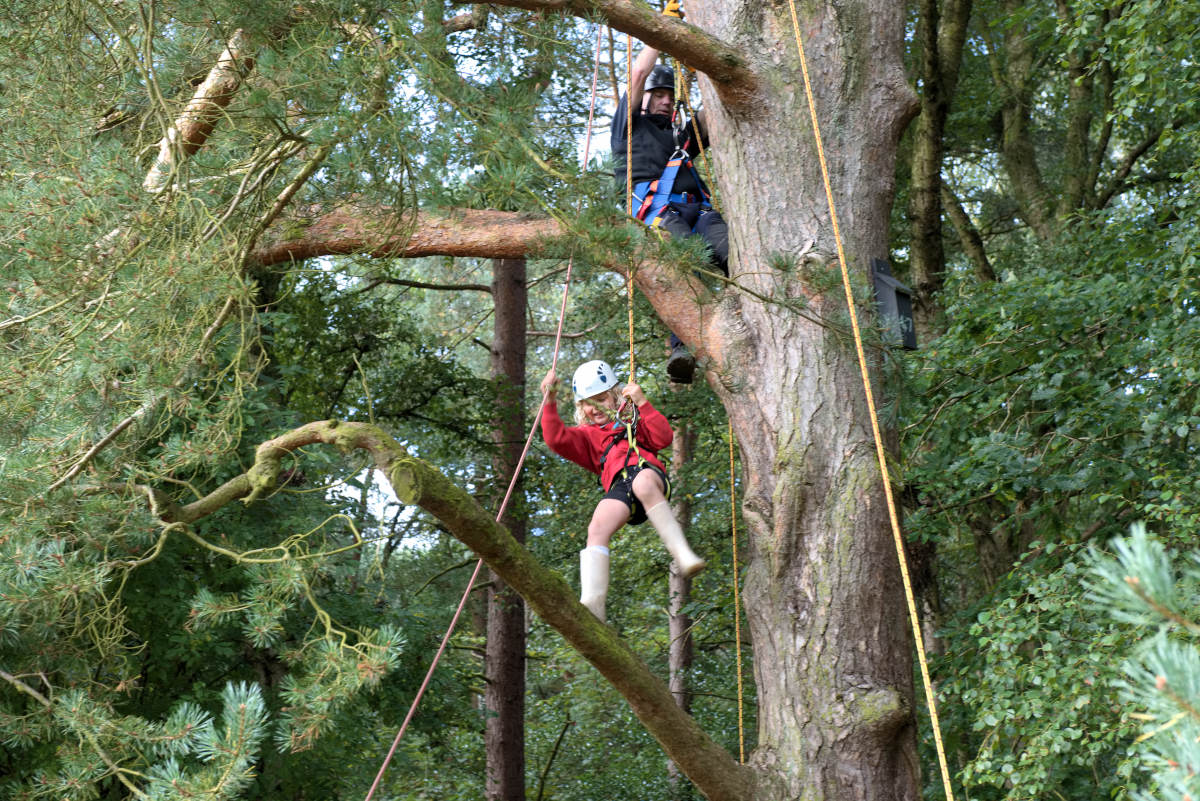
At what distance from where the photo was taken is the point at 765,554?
4.02 metres

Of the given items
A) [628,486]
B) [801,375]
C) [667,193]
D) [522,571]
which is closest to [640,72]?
[667,193]

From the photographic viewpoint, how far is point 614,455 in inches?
182

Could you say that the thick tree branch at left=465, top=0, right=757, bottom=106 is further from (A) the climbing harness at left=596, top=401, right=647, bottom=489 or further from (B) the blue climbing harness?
(A) the climbing harness at left=596, top=401, right=647, bottom=489

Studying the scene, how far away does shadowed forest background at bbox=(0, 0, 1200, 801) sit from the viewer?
372 centimetres

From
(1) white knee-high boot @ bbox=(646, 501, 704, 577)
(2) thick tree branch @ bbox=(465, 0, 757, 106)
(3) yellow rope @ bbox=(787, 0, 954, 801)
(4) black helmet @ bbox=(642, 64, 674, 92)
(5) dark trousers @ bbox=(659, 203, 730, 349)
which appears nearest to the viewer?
(3) yellow rope @ bbox=(787, 0, 954, 801)

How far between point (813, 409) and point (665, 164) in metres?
1.65

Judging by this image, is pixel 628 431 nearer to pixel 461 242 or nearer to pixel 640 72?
pixel 461 242

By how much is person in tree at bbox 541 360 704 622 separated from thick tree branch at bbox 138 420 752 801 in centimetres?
85

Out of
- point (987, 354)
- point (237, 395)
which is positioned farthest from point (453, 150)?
point (987, 354)

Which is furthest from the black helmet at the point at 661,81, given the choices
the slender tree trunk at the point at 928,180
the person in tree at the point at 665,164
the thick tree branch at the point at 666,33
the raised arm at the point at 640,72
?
the slender tree trunk at the point at 928,180

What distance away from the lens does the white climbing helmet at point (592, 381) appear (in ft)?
15.1

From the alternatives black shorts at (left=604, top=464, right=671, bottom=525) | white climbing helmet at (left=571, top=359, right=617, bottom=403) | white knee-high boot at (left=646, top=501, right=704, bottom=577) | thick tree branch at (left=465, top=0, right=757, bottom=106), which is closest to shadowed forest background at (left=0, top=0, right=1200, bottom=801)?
thick tree branch at (left=465, top=0, right=757, bottom=106)

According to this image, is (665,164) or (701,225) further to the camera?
(665,164)

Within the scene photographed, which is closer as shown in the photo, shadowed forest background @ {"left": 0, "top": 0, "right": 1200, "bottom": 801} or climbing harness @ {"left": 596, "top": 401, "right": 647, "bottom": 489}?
shadowed forest background @ {"left": 0, "top": 0, "right": 1200, "bottom": 801}
